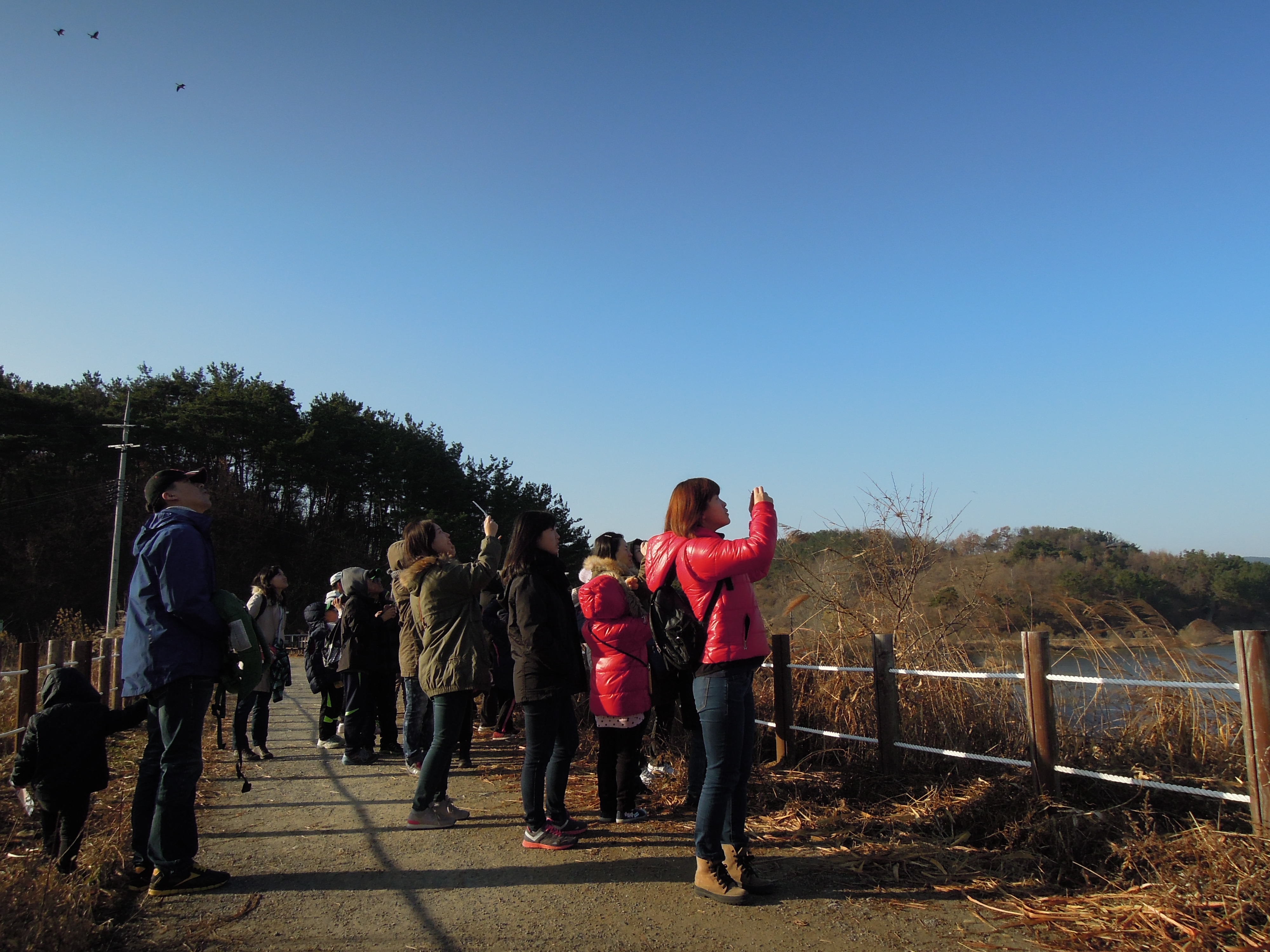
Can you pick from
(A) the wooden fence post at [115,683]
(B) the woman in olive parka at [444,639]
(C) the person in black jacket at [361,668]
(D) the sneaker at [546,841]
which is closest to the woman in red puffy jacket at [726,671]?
(D) the sneaker at [546,841]

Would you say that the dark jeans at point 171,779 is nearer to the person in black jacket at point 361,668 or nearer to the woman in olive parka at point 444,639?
the woman in olive parka at point 444,639

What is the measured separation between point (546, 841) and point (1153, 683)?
311 cm

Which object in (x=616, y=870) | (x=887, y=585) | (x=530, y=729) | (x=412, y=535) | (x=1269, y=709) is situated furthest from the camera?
(x=887, y=585)

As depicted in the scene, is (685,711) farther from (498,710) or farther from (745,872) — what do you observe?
(498,710)

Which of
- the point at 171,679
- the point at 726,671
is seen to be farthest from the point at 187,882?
the point at 726,671

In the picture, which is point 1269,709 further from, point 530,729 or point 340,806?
point 340,806

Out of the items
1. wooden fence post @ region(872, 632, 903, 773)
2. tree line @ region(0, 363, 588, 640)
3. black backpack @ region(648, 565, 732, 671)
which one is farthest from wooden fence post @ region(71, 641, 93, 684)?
tree line @ region(0, 363, 588, 640)

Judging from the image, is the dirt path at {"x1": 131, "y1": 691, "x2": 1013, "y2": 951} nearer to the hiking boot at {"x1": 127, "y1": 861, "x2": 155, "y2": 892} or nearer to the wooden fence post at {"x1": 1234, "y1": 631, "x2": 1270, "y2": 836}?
the hiking boot at {"x1": 127, "y1": 861, "x2": 155, "y2": 892}

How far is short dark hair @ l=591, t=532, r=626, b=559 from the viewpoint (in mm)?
5020

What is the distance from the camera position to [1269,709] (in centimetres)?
344

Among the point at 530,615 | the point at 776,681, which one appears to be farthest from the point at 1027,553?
the point at 530,615

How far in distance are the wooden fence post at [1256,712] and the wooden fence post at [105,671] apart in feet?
33.4

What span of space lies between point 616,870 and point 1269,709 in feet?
9.61

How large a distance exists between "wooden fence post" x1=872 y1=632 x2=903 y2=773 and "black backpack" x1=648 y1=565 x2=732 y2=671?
168cm
